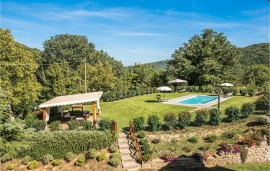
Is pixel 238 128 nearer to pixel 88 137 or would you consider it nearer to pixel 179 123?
pixel 179 123

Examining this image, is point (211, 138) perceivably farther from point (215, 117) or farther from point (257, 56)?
point (257, 56)

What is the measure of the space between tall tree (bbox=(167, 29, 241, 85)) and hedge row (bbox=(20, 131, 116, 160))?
31.3 m

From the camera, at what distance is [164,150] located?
15469 mm

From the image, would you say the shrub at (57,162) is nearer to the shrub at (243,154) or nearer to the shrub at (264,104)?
the shrub at (243,154)

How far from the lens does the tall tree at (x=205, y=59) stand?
145 ft

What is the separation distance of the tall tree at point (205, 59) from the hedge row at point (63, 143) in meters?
31.3

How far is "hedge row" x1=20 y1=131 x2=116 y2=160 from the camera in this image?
595 inches

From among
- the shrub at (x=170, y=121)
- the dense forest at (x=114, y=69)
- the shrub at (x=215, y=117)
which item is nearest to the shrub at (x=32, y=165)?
the dense forest at (x=114, y=69)

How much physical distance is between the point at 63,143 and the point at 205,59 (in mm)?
35891

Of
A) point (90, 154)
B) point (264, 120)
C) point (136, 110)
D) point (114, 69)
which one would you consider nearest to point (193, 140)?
point (264, 120)

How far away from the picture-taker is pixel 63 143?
1530cm

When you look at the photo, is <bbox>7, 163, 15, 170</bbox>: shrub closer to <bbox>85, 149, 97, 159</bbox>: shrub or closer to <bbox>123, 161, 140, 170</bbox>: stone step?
<bbox>85, 149, 97, 159</bbox>: shrub

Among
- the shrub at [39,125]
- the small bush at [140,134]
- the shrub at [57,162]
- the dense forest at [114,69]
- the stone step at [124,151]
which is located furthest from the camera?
the dense forest at [114,69]

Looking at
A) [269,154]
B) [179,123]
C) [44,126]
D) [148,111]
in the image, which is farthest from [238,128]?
[44,126]
